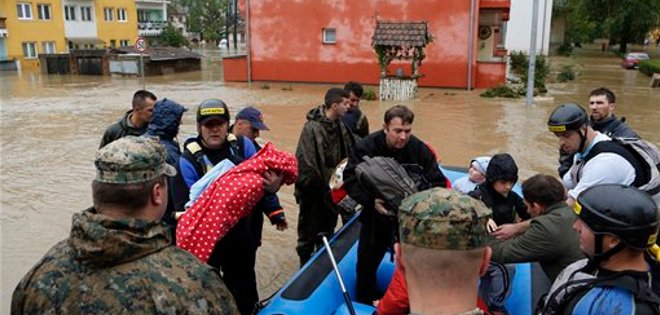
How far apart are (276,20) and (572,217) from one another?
1981 cm

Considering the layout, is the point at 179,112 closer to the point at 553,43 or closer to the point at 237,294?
the point at 237,294

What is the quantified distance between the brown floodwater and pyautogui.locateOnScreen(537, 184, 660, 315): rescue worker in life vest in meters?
3.61

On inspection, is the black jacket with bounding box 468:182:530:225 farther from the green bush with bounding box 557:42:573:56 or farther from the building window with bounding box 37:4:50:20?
the green bush with bounding box 557:42:573:56

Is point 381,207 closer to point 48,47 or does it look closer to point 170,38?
point 48,47

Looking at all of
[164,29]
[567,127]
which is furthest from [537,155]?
[164,29]

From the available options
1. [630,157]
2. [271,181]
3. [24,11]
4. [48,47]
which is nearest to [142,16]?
[48,47]

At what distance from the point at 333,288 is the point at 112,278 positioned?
1.93 meters

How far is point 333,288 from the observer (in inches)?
140

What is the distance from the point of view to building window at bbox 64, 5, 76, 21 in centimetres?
3778

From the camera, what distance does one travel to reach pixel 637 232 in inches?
75.4

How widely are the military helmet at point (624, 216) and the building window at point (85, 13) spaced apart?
42.5 meters

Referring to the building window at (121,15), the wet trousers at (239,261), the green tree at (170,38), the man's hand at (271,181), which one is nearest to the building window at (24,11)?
the building window at (121,15)

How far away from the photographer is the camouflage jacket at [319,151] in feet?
15.8

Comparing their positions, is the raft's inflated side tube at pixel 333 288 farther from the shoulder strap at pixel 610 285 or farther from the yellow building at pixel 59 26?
the yellow building at pixel 59 26
